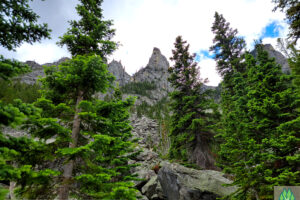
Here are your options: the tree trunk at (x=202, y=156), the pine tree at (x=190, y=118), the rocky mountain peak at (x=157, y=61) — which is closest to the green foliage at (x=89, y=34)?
the pine tree at (x=190, y=118)

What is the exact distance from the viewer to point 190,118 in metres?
15.6

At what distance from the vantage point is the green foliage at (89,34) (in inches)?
311

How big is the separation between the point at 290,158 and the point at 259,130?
2849mm

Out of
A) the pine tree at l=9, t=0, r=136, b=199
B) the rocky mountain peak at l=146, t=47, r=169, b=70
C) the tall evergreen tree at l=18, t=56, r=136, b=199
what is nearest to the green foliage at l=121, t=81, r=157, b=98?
the rocky mountain peak at l=146, t=47, r=169, b=70

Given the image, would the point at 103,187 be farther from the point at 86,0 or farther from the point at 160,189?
the point at 160,189

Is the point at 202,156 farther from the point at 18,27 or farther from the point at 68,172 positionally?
the point at 18,27

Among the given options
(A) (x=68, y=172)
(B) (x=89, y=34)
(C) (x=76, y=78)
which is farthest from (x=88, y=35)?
(A) (x=68, y=172)

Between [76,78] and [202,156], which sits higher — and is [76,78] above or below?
above

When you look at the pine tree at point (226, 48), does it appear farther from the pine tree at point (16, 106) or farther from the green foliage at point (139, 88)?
the green foliage at point (139, 88)

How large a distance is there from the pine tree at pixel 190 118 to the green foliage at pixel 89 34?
996cm

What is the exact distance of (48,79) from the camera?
638 centimetres

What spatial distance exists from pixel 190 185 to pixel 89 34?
12482 mm

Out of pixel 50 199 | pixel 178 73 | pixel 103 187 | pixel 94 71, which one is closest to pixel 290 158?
pixel 103 187

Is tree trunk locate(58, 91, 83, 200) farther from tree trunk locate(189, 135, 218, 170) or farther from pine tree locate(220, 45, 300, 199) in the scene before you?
tree trunk locate(189, 135, 218, 170)
